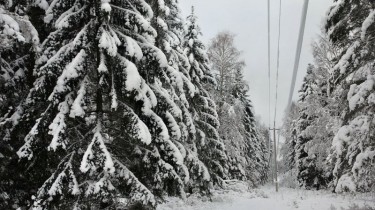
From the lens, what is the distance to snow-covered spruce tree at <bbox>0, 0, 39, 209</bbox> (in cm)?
977

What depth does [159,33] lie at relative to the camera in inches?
466

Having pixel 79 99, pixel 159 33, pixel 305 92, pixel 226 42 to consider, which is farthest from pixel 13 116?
pixel 305 92

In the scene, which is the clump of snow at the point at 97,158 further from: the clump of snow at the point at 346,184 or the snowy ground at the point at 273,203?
the snowy ground at the point at 273,203

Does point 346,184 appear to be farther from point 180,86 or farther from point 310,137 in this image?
point 310,137

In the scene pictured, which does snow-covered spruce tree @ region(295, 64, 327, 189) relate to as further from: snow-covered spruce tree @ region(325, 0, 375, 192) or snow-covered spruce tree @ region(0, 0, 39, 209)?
snow-covered spruce tree @ region(0, 0, 39, 209)

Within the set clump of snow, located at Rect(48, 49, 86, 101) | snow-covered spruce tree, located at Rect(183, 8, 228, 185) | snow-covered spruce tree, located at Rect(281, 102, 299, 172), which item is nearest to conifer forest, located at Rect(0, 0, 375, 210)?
clump of snow, located at Rect(48, 49, 86, 101)

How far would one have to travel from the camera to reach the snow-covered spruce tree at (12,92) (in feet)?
32.0

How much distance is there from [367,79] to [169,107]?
18.7 feet

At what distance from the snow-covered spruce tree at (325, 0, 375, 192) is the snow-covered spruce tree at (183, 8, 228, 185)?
8943 mm

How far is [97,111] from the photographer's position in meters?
9.12

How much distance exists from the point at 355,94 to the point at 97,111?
23.6ft

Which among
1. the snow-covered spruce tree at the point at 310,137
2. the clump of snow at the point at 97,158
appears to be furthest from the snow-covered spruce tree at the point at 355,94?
the snow-covered spruce tree at the point at 310,137

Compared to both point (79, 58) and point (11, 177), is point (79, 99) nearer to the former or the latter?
point (79, 58)

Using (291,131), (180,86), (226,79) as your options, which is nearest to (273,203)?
(226,79)
